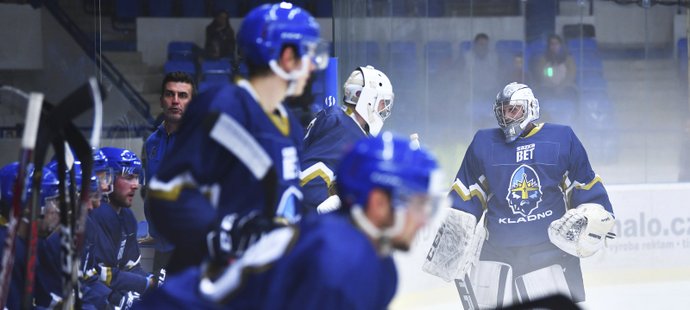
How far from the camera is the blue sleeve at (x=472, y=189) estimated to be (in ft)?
16.8

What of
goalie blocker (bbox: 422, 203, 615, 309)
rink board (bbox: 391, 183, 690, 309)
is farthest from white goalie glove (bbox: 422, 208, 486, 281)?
rink board (bbox: 391, 183, 690, 309)

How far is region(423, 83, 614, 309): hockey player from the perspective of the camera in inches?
196

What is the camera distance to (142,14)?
7312mm

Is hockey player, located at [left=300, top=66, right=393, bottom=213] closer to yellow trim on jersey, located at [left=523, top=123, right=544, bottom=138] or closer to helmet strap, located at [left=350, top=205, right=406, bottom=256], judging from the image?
yellow trim on jersey, located at [left=523, top=123, right=544, bottom=138]

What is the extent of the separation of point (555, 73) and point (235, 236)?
5826 millimetres

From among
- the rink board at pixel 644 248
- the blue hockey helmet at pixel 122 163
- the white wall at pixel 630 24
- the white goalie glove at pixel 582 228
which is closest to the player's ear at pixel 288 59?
the blue hockey helmet at pixel 122 163

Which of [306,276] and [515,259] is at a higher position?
[306,276]

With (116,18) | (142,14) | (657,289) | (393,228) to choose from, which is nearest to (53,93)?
(116,18)

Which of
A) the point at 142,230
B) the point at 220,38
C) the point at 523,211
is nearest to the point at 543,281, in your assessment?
the point at 523,211

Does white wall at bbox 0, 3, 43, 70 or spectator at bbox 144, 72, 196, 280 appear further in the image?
white wall at bbox 0, 3, 43, 70

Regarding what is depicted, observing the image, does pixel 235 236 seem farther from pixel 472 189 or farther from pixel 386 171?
pixel 472 189

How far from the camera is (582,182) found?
197 inches

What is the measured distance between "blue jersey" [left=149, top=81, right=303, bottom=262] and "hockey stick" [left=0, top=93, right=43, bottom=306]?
227 mm

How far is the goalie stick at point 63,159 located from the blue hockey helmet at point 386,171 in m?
0.60
